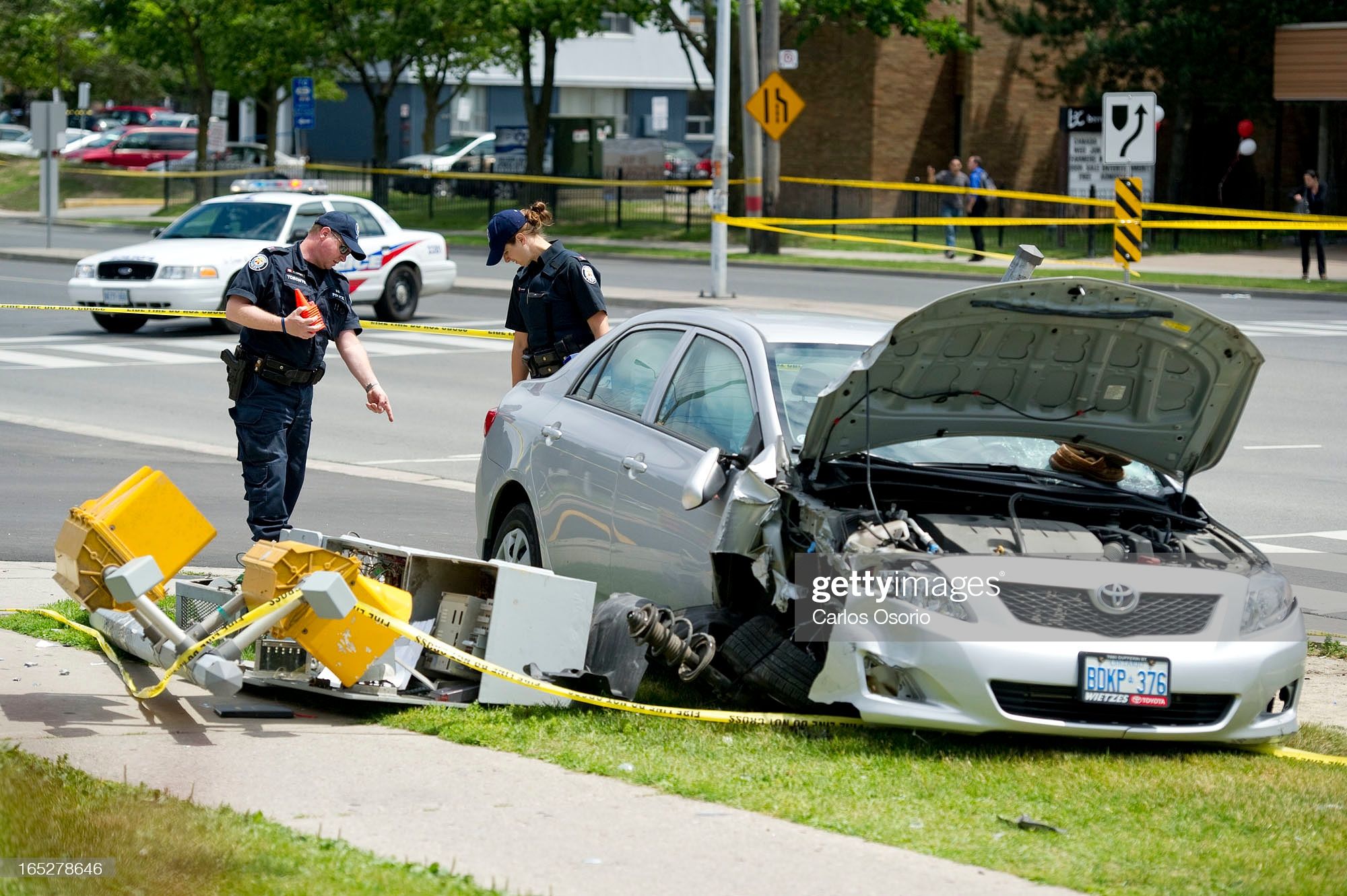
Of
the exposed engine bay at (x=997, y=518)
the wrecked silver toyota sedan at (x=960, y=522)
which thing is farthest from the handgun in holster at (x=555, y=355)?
the exposed engine bay at (x=997, y=518)

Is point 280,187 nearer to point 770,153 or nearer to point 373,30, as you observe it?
point 770,153

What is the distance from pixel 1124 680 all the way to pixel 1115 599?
0.27 m

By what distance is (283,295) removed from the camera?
26.2ft

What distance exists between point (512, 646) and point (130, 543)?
4.94 feet

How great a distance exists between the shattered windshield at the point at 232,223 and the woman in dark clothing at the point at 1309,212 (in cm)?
1783

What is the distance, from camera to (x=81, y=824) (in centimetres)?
506

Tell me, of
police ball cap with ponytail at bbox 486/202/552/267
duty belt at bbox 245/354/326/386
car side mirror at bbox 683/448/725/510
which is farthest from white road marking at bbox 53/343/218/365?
car side mirror at bbox 683/448/725/510

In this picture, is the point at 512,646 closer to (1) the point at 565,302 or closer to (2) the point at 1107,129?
(1) the point at 565,302

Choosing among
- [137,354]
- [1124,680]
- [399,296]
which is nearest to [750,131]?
[399,296]

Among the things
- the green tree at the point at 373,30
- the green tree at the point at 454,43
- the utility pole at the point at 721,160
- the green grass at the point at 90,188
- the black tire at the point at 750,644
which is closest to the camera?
the black tire at the point at 750,644

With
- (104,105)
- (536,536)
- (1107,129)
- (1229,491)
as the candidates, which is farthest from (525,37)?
(104,105)

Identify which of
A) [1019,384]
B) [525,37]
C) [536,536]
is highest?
[525,37]

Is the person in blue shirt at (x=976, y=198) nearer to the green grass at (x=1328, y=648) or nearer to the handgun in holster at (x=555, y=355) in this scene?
the handgun in holster at (x=555, y=355)

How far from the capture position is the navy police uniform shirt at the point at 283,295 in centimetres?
793
